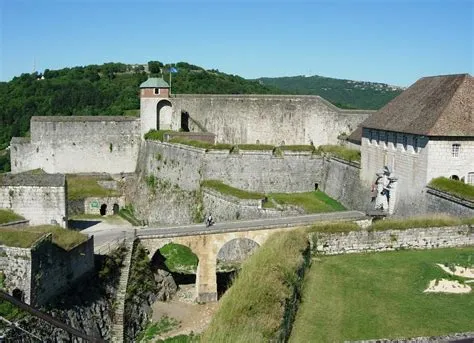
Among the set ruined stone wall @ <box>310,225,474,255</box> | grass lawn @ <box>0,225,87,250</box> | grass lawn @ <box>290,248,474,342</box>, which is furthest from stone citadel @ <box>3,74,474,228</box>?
grass lawn @ <box>0,225,87,250</box>

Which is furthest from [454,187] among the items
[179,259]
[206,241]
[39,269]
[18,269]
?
[18,269]

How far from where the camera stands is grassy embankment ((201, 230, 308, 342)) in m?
10.3

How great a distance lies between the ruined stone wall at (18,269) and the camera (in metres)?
16.4

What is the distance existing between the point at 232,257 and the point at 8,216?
9.41m

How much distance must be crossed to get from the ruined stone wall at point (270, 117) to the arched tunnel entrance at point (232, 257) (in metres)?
11.6

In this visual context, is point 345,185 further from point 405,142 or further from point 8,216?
point 8,216

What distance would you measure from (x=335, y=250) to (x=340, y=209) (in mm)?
11258

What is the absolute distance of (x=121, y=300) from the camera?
20.7 m

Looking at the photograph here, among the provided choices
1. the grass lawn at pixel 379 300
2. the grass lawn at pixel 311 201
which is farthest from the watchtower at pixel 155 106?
the grass lawn at pixel 379 300

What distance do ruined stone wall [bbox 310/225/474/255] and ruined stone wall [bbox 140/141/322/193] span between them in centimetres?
1427

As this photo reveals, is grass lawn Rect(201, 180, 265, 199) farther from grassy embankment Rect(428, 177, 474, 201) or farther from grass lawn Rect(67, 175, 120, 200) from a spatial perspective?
grassy embankment Rect(428, 177, 474, 201)

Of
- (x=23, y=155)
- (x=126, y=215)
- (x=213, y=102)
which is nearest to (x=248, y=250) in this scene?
(x=126, y=215)

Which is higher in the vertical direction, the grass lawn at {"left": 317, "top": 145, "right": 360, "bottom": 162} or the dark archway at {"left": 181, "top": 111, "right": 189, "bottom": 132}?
the dark archway at {"left": 181, "top": 111, "right": 189, "bottom": 132}

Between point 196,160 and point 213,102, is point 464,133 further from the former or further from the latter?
point 213,102
